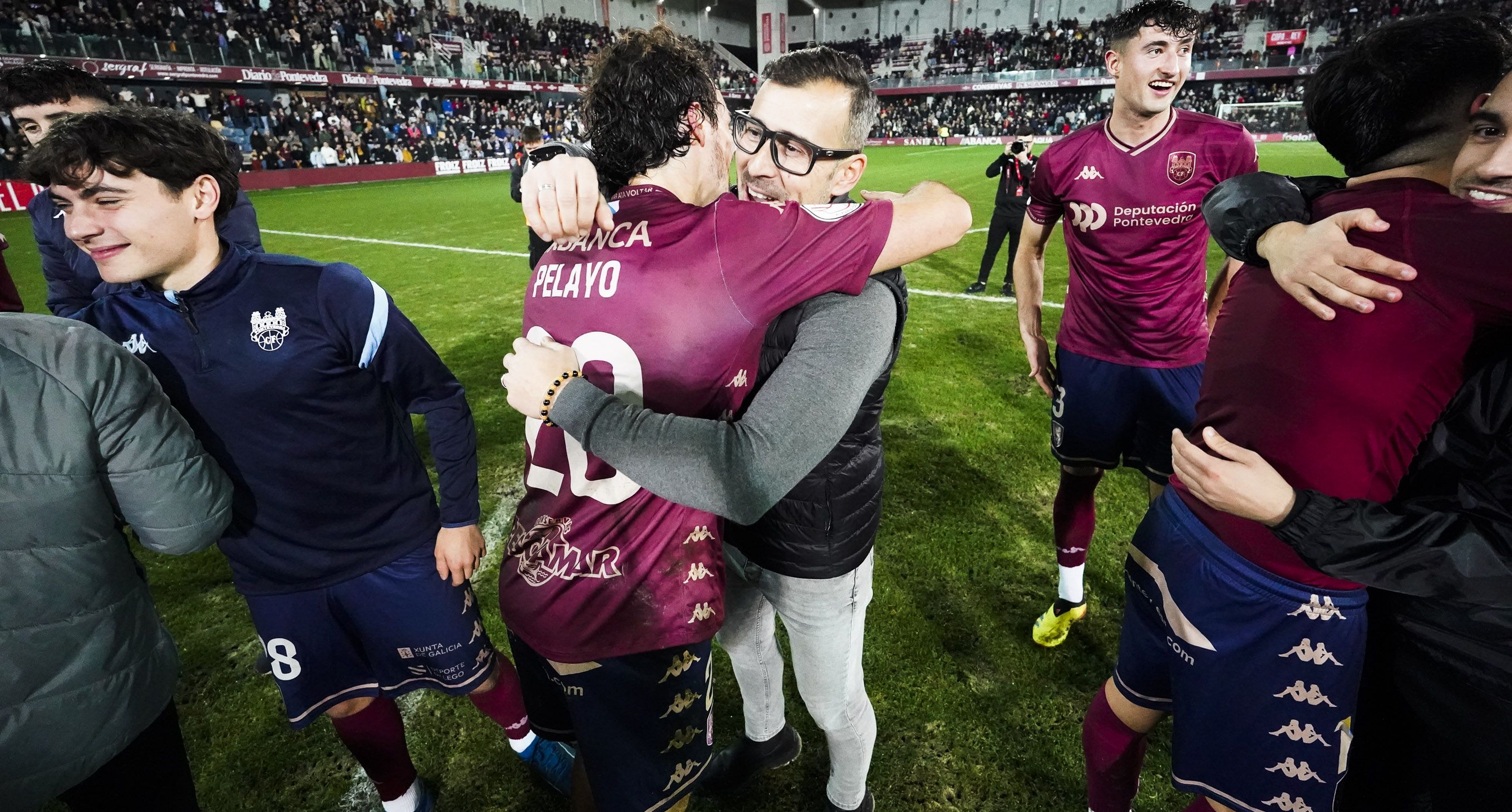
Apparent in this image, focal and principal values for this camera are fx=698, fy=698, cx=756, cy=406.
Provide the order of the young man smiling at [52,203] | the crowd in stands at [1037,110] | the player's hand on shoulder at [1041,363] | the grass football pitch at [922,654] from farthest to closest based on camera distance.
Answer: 1. the crowd in stands at [1037,110]
2. the player's hand on shoulder at [1041,363]
3. the young man smiling at [52,203]
4. the grass football pitch at [922,654]

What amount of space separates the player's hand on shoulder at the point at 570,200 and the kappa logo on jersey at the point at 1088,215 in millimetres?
2503

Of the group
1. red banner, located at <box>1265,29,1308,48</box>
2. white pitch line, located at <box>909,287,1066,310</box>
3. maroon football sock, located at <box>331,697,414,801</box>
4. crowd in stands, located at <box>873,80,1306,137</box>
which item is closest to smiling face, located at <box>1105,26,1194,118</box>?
maroon football sock, located at <box>331,697,414,801</box>

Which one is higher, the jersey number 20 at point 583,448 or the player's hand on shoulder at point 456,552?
the jersey number 20 at point 583,448

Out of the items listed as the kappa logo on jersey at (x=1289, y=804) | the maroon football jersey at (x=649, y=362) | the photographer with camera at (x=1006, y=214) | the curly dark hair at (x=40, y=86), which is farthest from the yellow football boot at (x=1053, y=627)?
the photographer with camera at (x=1006, y=214)

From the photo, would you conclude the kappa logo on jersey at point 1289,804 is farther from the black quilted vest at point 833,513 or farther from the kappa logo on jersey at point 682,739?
the kappa logo on jersey at point 682,739

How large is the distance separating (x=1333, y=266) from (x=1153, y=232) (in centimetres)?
201

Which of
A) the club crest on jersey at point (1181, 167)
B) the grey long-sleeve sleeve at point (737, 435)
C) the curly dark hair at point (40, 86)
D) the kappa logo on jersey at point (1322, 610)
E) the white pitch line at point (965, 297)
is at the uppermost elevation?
the curly dark hair at point (40, 86)

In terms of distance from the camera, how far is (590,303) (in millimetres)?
1442

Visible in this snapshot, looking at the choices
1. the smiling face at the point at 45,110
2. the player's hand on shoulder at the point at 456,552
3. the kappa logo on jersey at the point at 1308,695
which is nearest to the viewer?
the kappa logo on jersey at the point at 1308,695

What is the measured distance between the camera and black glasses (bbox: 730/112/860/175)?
1.84m

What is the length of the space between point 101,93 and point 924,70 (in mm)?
59814

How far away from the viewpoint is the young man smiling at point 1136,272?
9.98 ft

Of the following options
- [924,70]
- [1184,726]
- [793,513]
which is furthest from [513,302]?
[924,70]

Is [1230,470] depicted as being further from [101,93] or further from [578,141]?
[101,93]
